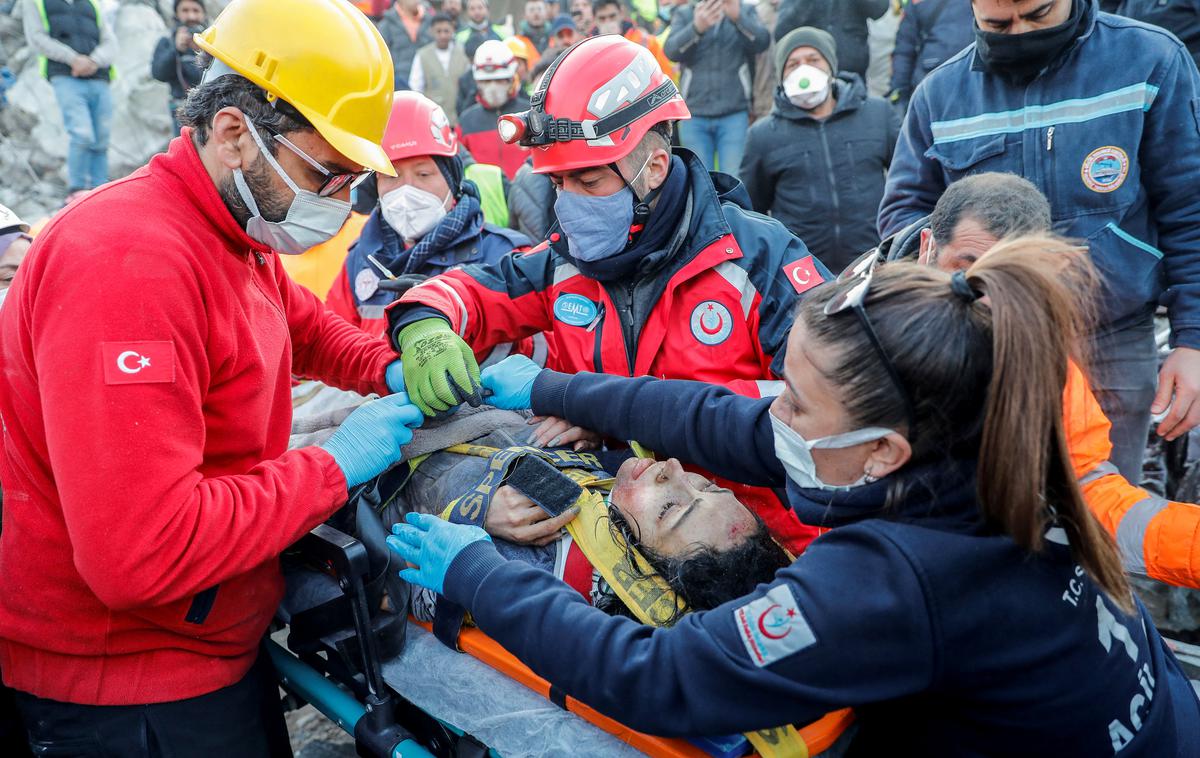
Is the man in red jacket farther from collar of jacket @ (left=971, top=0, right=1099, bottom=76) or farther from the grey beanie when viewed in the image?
the grey beanie

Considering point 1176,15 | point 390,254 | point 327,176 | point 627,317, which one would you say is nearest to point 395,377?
point 627,317

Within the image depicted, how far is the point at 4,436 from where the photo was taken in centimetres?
193

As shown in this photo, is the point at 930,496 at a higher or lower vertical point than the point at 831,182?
higher

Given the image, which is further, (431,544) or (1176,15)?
(1176,15)

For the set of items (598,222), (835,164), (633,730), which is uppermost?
(598,222)

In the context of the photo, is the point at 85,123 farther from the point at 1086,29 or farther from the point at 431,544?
the point at 1086,29

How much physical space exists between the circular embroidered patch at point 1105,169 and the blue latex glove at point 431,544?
230cm

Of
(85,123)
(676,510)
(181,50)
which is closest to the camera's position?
(676,510)

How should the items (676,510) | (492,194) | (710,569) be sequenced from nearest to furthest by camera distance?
(710,569)
(676,510)
(492,194)

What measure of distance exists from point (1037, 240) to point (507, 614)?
1.25 metres

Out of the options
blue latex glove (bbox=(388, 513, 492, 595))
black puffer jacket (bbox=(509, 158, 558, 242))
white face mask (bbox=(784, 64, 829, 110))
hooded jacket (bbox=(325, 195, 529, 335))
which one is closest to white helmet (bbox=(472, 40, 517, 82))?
black puffer jacket (bbox=(509, 158, 558, 242))

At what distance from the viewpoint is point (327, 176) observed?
6.76 feet

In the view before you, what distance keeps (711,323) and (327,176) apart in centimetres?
124

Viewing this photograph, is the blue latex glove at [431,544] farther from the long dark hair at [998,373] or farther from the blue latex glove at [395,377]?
the long dark hair at [998,373]
